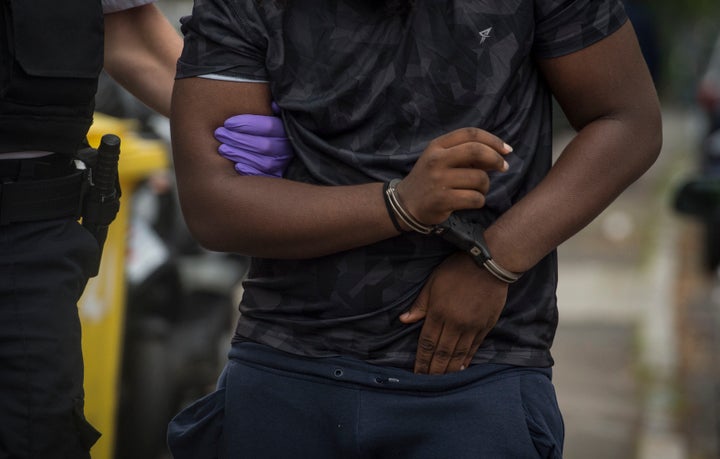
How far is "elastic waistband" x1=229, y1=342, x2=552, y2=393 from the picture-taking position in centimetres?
232

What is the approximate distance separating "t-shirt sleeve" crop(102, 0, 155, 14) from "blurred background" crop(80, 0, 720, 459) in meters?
1.16

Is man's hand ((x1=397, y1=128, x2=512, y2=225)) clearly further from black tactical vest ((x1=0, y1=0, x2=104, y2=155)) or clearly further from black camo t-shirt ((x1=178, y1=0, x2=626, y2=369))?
black tactical vest ((x1=0, y1=0, x2=104, y2=155))

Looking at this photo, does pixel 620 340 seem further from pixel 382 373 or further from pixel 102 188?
pixel 382 373

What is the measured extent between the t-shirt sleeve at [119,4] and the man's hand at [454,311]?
97cm

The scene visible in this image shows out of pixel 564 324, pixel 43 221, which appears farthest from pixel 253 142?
pixel 564 324

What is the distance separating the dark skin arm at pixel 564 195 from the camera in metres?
2.29

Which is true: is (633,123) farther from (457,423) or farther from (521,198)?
(457,423)

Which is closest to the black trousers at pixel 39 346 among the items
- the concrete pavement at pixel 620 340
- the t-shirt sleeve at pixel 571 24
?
the t-shirt sleeve at pixel 571 24

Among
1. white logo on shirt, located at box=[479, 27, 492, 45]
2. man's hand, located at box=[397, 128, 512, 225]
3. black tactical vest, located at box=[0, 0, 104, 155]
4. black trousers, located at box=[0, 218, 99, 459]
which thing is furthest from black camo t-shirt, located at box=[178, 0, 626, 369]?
black trousers, located at box=[0, 218, 99, 459]

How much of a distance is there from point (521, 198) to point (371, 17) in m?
0.42

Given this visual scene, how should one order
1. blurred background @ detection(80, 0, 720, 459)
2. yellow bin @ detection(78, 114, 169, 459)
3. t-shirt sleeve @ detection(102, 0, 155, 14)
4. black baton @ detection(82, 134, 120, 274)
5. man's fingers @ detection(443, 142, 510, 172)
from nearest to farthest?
man's fingers @ detection(443, 142, 510, 172) < black baton @ detection(82, 134, 120, 274) < t-shirt sleeve @ detection(102, 0, 155, 14) < yellow bin @ detection(78, 114, 169, 459) < blurred background @ detection(80, 0, 720, 459)

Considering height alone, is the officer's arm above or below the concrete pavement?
above

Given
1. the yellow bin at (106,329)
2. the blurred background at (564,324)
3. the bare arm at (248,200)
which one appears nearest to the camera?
the bare arm at (248,200)

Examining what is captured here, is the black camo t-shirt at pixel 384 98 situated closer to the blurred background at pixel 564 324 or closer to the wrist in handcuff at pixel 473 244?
the wrist in handcuff at pixel 473 244
